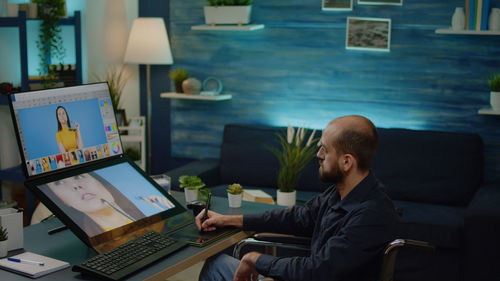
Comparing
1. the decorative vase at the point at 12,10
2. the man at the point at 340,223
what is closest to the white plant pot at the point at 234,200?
the man at the point at 340,223

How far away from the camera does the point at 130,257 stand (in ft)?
6.54

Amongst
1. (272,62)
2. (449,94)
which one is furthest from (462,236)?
(272,62)

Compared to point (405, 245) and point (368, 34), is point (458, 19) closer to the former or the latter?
point (368, 34)

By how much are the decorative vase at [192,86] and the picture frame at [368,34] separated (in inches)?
47.8

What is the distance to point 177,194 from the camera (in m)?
2.97

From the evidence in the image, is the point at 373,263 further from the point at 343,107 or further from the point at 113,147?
the point at 343,107

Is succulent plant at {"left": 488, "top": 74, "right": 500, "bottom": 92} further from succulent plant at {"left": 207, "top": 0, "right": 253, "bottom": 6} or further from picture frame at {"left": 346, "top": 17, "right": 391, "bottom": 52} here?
succulent plant at {"left": 207, "top": 0, "right": 253, "bottom": 6}

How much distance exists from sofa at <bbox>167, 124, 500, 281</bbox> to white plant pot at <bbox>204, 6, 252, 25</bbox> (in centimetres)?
81

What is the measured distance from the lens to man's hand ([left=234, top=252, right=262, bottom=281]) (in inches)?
87.1

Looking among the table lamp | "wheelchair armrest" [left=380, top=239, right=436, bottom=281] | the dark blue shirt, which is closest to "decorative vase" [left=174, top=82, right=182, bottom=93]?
the table lamp

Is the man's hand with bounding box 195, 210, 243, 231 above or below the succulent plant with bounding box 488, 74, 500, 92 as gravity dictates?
below

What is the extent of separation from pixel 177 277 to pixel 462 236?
1.79 m

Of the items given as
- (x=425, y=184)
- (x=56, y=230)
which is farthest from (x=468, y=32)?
(x=56, y=230)

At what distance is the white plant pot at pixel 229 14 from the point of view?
15.0ft
